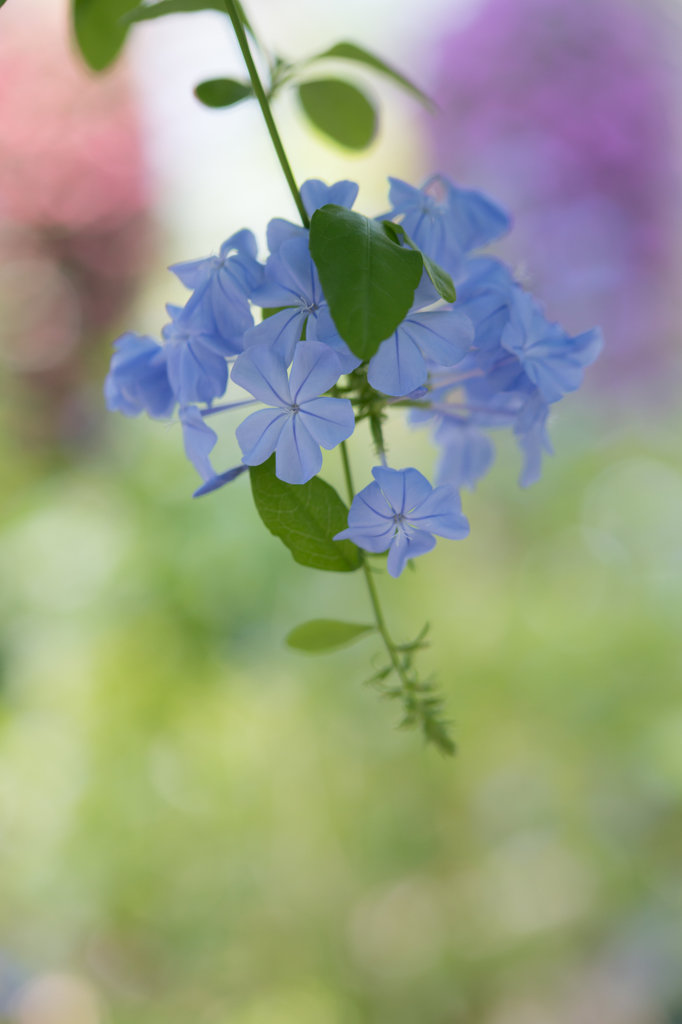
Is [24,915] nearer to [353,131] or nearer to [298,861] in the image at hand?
[298,861]

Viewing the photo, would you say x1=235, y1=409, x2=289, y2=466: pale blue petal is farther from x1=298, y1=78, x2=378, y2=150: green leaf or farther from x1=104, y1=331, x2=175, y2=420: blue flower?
x1=298, y1=78, x2=378, y2=150: green leaf

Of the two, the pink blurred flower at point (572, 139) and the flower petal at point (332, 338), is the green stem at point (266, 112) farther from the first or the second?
the pink blurred flower at point (572, 139)

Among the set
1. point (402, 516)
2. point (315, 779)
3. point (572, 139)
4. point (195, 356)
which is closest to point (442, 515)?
point (402, 516)

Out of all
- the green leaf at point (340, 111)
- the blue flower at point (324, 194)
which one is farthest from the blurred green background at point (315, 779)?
the blue flower at point (324, 194)

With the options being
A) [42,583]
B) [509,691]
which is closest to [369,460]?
[509,691]

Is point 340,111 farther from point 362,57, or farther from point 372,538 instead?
point 372,538
